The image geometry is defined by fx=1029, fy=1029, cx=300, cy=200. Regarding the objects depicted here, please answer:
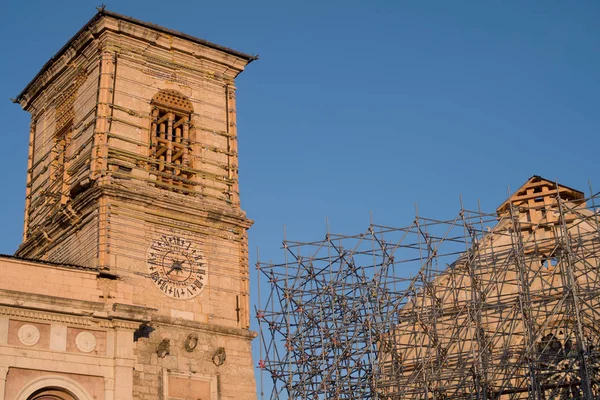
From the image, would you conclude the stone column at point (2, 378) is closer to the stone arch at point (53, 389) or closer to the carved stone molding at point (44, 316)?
the stone arch at point (53, 389)

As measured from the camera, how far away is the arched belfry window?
37.7 meters

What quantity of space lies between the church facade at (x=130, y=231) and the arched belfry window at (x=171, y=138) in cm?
5

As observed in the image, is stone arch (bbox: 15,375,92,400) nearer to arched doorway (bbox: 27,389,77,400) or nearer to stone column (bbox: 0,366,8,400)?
arched doorway (bbox: 27,389,77,400)

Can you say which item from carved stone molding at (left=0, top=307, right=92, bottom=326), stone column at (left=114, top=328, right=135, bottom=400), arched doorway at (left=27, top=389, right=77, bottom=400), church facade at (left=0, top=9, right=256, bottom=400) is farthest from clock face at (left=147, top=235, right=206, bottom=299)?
arched doorway at (left=27, top=389, right=77, bottom=400)

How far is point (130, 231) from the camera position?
34906 mm

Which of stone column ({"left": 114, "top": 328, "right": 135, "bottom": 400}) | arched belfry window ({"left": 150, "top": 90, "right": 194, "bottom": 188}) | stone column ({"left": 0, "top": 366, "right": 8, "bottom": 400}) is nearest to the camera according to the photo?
stone column ({"left": 0, "top": 366, "right": 8, "bottom": 400})

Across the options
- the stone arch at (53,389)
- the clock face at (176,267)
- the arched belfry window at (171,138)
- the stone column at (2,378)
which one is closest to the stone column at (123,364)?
the stone arch at (53,389)

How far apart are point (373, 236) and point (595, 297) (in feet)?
34.0

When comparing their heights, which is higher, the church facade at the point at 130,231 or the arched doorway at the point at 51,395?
the church facade at the point at 130,231

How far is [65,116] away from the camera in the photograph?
3981cm

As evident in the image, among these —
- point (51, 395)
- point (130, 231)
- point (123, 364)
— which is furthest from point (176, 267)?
point (51, 395)

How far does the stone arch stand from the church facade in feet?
0.14

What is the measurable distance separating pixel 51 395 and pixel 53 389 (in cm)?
19

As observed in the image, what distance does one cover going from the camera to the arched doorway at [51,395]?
3047 centimetres
